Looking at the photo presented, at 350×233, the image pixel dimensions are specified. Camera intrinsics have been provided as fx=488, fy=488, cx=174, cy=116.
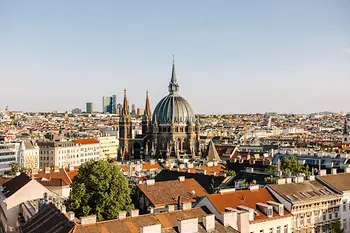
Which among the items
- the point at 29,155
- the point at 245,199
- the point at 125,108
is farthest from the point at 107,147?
the point at 245,199

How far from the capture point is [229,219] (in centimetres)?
3084

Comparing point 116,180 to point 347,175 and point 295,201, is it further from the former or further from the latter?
point 347,175

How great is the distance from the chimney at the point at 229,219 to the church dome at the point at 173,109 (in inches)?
3145

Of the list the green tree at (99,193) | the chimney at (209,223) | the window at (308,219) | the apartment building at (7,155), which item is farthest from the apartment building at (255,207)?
the apartment building at (7,155)

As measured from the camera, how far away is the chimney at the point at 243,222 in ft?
104

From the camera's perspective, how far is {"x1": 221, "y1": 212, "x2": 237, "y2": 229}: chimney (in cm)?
3048

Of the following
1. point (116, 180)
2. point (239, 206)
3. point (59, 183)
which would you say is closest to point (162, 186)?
point (116, 180)

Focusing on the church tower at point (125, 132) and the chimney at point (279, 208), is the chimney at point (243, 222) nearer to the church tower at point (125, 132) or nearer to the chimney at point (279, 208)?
the chimney at point (279, 208)

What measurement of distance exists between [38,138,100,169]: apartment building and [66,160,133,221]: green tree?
304 ft

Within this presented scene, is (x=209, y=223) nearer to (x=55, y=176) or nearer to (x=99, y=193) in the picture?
(x=99, y=193)

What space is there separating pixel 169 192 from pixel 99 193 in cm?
810

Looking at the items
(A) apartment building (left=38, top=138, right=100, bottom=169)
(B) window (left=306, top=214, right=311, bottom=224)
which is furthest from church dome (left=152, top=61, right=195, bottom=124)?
(B) window (left=306, top=214, right=311, bottom=224)

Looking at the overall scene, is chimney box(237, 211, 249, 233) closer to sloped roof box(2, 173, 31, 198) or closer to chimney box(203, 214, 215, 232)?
chimney box(203, 214, 215, 232)

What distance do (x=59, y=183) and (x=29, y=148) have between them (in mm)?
75602
